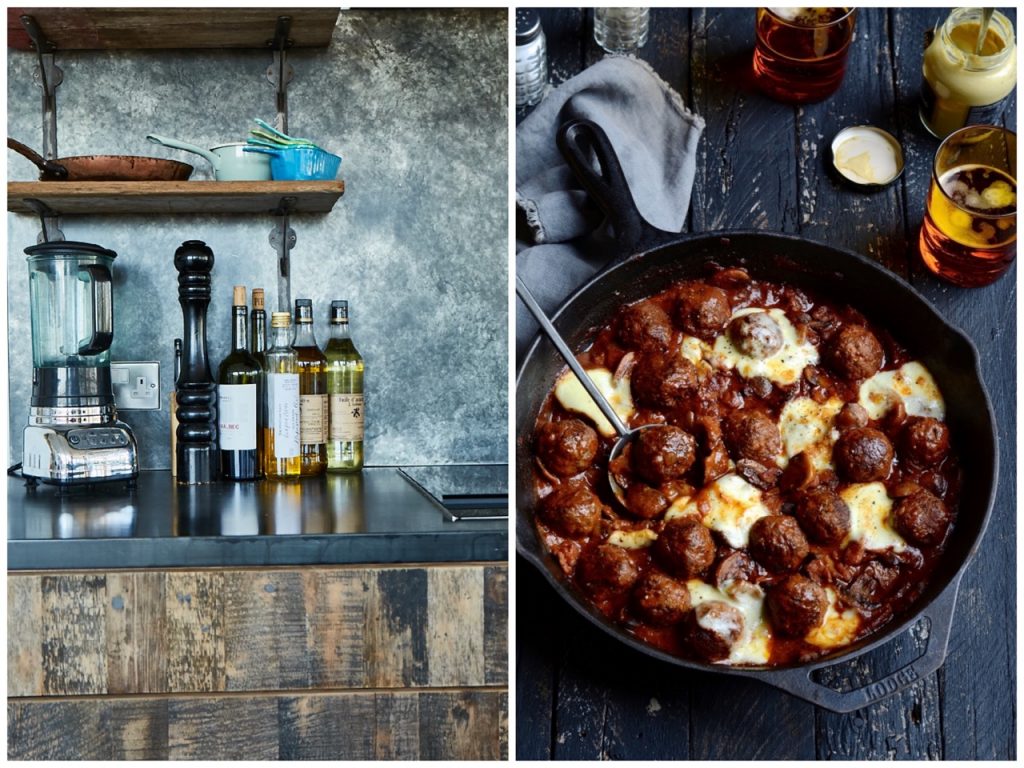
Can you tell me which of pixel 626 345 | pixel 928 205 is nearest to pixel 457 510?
pixel 626 345

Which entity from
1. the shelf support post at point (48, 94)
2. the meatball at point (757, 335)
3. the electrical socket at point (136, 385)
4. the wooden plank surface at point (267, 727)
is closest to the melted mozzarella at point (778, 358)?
the meatball at point (757, 335)

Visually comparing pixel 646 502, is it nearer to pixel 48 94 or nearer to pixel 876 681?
pixel 876 681

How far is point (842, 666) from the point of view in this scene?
53.4 inches

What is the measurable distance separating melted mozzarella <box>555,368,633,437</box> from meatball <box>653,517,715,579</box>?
165mm

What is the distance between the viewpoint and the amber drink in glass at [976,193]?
135 cm

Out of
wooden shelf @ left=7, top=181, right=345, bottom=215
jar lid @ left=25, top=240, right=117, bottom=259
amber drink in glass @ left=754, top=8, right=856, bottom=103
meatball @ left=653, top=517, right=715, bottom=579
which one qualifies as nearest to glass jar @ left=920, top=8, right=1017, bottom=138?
amber drink in glass @ left=754, top=8, right=856, bottom=103

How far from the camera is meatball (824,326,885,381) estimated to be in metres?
1.34

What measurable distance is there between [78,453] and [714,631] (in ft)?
3.36

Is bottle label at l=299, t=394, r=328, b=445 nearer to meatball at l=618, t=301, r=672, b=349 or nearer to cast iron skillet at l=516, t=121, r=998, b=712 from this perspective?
cast iron skillet at l=516, t=121, r=998, b=712

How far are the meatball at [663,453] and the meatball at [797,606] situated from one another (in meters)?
0.21

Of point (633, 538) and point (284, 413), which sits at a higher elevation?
point (284, 413)

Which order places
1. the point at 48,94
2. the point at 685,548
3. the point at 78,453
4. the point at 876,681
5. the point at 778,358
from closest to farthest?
the point at 876,681 < the point at 685,548 < the point at 778,358 < the point at 78,453 < the point at 48,94

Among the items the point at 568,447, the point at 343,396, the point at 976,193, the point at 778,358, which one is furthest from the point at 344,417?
the point at 976,193

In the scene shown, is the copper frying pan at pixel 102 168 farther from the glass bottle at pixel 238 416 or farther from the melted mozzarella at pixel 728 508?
the melted mozzarella at pixel 728 508
